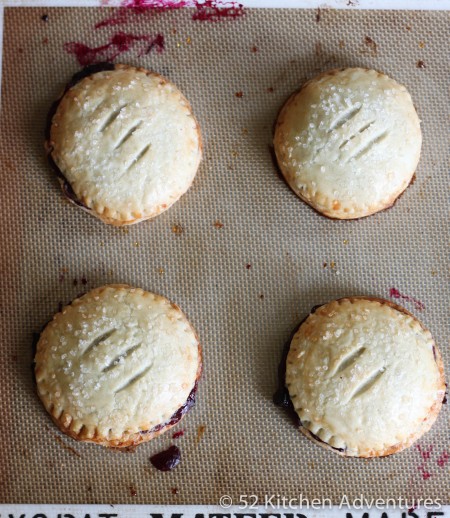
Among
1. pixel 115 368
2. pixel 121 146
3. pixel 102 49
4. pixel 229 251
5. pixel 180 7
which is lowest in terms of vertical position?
pixel 115 368

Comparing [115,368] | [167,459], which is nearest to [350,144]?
[115,368]

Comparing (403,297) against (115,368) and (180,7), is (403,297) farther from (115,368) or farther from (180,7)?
(180,7)

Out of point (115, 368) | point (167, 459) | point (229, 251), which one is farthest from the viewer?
point (229, 251)

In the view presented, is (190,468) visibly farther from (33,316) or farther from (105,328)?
(33,316)

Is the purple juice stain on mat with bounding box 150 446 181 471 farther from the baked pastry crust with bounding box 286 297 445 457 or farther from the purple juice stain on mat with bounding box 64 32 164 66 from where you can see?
the purple juice stain on mat with bounding box 64 32 164 66

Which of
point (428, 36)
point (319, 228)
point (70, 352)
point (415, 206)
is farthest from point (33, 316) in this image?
point (428, 36)

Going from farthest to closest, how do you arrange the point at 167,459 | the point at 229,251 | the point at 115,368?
the point at 229,251 < the point at 167,459 < the point at 115,368

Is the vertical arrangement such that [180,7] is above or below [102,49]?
above
